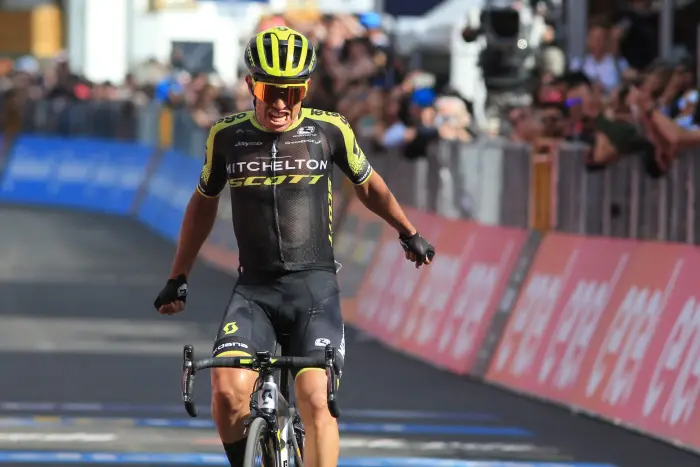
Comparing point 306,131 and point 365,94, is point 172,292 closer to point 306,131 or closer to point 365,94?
point 306,131

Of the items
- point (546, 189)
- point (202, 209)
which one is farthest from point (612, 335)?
point (202, 209)

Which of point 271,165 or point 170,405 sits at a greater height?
point 271,165

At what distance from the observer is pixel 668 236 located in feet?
44.5

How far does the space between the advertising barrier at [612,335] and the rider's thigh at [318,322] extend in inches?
146

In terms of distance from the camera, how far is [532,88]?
70.2 ft

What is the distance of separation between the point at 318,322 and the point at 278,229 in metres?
0.38

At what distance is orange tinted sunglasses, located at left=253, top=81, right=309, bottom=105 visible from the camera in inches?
336

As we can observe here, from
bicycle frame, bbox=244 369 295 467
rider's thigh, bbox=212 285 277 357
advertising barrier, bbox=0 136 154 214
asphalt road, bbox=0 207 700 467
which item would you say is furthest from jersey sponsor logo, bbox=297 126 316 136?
advertising barrier, bbox=0 136 154 214

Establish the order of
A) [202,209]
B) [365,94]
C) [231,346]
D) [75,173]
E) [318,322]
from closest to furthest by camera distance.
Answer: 1. [231,346]
2. [318,322]
3. [202,209]
4. [365,94]
5. [75,173]

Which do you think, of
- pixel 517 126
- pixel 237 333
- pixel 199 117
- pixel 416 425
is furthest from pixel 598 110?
pixel 199 117

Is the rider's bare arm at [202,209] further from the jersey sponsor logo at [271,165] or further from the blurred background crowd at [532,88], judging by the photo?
the blurred background crowd at [532,88]

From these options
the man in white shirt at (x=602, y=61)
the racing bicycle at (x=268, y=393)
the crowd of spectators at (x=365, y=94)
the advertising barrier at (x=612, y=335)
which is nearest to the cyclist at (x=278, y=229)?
the racing bicycle at (x=268, y=393)

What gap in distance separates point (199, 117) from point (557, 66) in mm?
10681

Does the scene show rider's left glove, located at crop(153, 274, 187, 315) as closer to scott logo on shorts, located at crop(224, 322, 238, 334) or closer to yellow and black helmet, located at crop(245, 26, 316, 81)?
scott logo on shorts, located at crop(224, 322, 238, 334)
